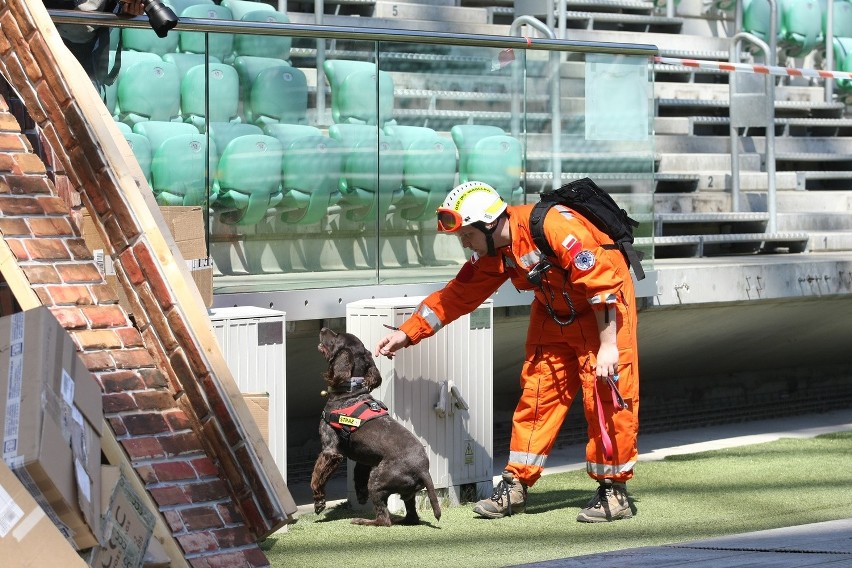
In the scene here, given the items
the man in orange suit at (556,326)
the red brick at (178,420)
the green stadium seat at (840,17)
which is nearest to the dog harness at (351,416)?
the man in orange suit at (556,326)

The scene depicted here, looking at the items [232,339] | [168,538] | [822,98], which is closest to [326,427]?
[232,339]

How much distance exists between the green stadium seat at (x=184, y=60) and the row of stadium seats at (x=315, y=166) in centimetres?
26

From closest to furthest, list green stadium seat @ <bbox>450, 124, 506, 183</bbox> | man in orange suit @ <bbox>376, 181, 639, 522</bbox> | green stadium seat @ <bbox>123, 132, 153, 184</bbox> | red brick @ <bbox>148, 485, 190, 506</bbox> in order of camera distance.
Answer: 1. red brick @ <bbox>148, 485, 190, 506</bbox>
2. man in orange suit @ <bbox>376, 181, 639, 522</bbox>
3. green stadium seat @ <bbox>123, 132, 153, 184</bbox>
4. green stadium seat @ <bbox>450, 124, 506, 183</bbox>

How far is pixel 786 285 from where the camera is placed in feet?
31.8

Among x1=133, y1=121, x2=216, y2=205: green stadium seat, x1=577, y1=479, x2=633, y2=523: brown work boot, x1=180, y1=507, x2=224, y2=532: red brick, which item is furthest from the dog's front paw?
x1=180, y1=507, x2=224, y2=532: red brick

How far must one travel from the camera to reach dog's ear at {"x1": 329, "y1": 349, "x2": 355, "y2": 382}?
21.6 ft

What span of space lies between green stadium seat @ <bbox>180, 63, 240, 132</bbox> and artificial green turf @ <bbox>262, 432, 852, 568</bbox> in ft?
6.39

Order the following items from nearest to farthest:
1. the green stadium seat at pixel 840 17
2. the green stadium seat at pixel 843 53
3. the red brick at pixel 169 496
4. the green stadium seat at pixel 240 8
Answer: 1. the red brick at pixel 169 496
2. the green stadium seat at pixel 240 8
3. the green stadium seat at pixel 843 53
4. the green stadium seat at pixel 840 17

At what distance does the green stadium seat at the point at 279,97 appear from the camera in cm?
702

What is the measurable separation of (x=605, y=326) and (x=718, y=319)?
11.3ft

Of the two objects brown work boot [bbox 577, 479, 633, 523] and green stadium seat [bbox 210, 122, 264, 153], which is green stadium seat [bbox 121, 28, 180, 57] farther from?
brown work boot [bbox 577, 479, 633, 523]

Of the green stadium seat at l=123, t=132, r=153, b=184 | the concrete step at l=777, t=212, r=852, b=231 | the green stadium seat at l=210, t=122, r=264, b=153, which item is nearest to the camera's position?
the green stadium seat at l=123, t=132, r=153, b=184

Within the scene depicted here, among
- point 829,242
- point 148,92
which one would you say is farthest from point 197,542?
point 829,242

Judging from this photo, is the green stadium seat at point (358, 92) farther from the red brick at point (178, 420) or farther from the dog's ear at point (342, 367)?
the red brick at point (178, 420)
